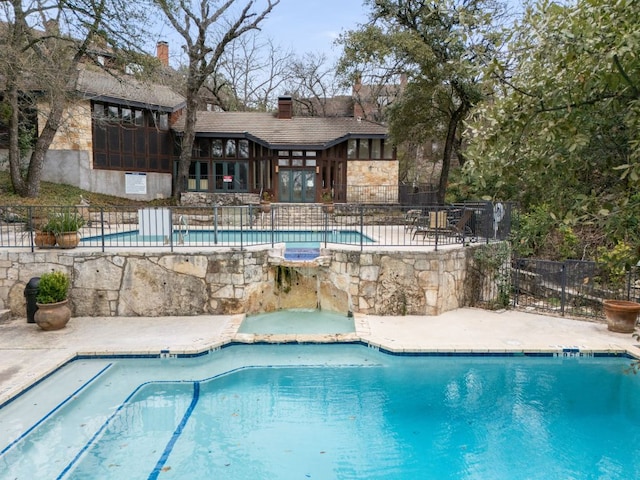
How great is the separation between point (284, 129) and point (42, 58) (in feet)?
37.9

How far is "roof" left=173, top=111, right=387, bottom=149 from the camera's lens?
23.0m

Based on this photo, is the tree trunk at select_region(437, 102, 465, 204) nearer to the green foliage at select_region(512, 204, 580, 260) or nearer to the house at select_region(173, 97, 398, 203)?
the house at select_region(173, 97, 398, 203)

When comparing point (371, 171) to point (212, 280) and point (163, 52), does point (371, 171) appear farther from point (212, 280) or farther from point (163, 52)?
point (163, 52)

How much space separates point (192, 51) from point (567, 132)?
2248 centimetres

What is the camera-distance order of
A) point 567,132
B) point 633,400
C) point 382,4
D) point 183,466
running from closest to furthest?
point 567,132 → point 183,466 → point 633,400 → point 382,4

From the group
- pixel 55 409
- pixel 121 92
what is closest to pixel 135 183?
pixel 121 92

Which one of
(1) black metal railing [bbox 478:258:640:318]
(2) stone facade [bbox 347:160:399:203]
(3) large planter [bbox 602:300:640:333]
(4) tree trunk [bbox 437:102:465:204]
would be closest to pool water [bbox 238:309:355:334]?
(1) black metal railing [bbox 478:258:640:318]

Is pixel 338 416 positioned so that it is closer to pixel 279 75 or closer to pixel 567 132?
pixel 567 132

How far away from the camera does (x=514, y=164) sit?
3514 mm

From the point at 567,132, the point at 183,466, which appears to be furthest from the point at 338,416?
the point at 567,132

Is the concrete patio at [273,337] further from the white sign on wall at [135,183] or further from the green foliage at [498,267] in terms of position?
the white sign on wall at [135,183]

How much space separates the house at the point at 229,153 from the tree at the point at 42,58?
2703 millimetres

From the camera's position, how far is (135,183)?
22828mm

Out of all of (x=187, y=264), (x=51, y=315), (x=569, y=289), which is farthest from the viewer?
(x=569, y=289)
